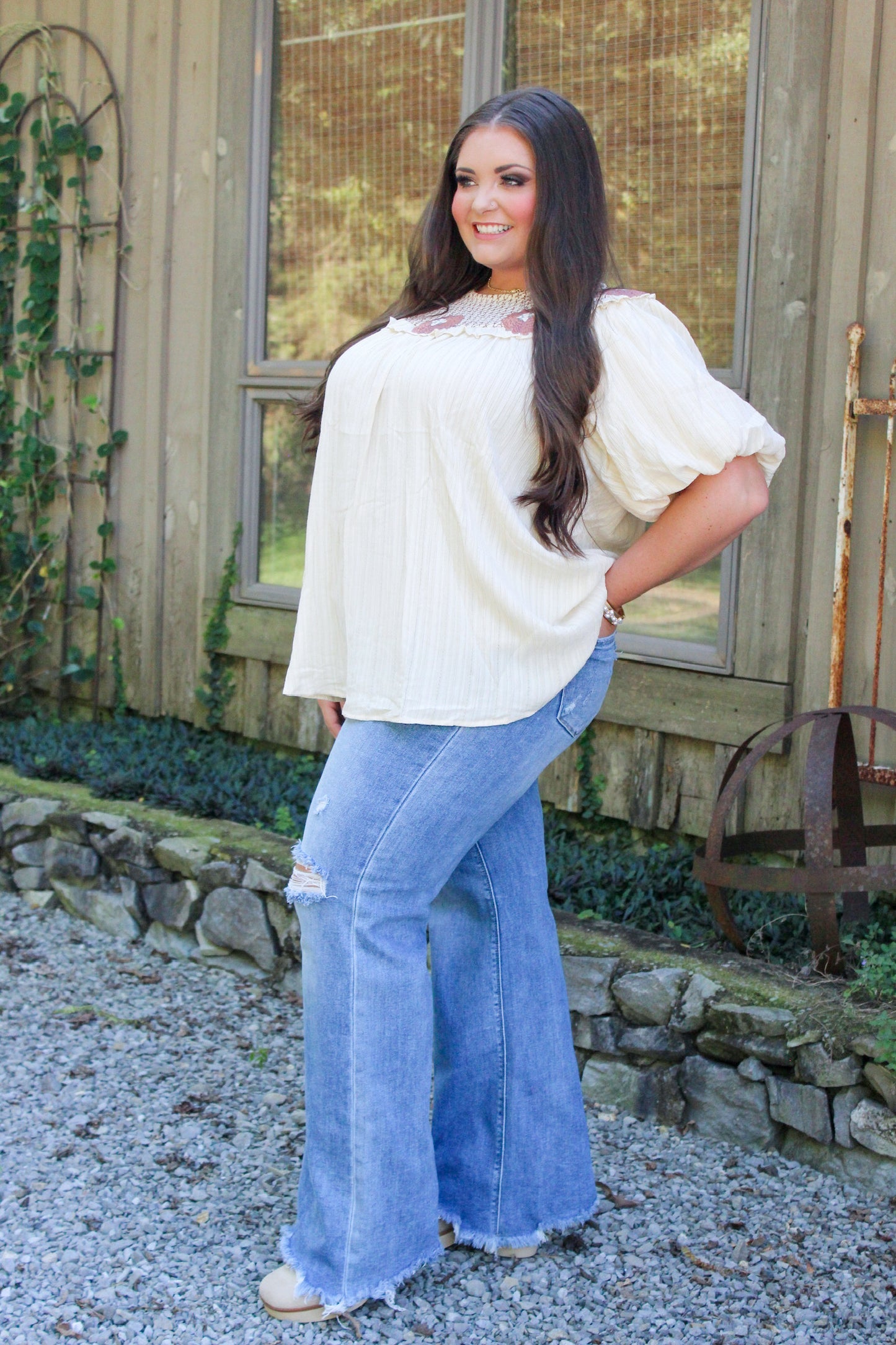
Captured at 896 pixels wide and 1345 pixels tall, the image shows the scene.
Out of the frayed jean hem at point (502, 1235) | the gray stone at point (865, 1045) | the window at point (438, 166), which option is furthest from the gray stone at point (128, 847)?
the gray stone at point (865, 1045)

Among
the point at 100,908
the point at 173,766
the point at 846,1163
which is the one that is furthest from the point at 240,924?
the point at 846,1163

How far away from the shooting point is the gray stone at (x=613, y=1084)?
2781mm

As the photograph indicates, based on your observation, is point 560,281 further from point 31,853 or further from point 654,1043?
point 31,853

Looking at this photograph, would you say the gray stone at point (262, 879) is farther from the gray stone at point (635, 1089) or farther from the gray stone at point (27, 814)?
the gray stone at point (635, 1089)

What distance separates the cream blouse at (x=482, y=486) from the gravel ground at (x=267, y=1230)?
3.12 feet

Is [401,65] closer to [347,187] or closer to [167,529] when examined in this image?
[347,187]

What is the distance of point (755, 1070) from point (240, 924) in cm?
140

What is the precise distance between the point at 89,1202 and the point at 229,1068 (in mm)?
594

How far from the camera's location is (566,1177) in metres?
2.21

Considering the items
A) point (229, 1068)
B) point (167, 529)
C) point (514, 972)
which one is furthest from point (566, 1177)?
point (167, 529)

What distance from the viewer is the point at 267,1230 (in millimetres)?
2330

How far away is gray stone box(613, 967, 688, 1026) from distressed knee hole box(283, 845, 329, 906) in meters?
1.05

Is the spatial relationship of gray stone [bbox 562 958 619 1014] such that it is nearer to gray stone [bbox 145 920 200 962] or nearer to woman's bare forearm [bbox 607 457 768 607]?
woman's bare forearm [bbox 607 457 768 607]

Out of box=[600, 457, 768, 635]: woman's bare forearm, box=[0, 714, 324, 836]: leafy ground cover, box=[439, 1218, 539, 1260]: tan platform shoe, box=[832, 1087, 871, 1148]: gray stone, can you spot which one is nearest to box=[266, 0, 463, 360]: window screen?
box=[0, 714, 324, 836]: leafy ground cover
